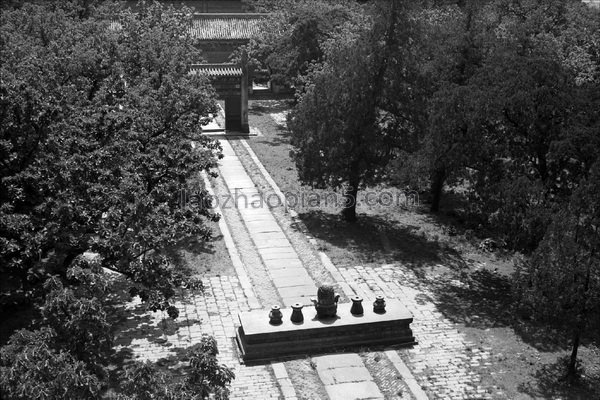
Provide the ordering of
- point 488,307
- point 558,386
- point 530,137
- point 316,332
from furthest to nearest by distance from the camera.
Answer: point 488,307, point 530,137, point 316,332, point 558,386

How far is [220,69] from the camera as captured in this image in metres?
37.0

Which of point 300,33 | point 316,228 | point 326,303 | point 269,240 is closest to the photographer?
point 326,303

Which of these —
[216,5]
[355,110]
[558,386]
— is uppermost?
[216,5]

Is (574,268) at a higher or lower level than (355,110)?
lower

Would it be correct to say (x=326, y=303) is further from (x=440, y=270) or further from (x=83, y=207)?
(x=83, y=207)

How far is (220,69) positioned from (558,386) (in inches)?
1000

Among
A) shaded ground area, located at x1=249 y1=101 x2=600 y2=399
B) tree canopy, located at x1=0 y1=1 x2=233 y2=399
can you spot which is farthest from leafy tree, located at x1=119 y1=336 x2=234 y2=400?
shaded ground area, located at x1=249 y1=101 x2=600 y2=399

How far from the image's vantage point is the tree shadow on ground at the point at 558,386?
1581 cm

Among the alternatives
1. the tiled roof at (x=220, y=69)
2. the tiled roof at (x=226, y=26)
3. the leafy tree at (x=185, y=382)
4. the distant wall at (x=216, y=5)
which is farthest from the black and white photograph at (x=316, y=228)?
the distant wall at (x=216, y=5)

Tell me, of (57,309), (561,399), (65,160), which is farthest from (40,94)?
(561,399)

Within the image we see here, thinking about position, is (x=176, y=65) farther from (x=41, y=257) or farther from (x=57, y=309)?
(x=57, y=309)

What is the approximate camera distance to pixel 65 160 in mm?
15656

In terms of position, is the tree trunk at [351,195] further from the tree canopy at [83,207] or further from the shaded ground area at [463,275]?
the tree canopy at [83,207]

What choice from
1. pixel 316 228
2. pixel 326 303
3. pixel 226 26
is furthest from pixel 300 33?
pixel 326 303
